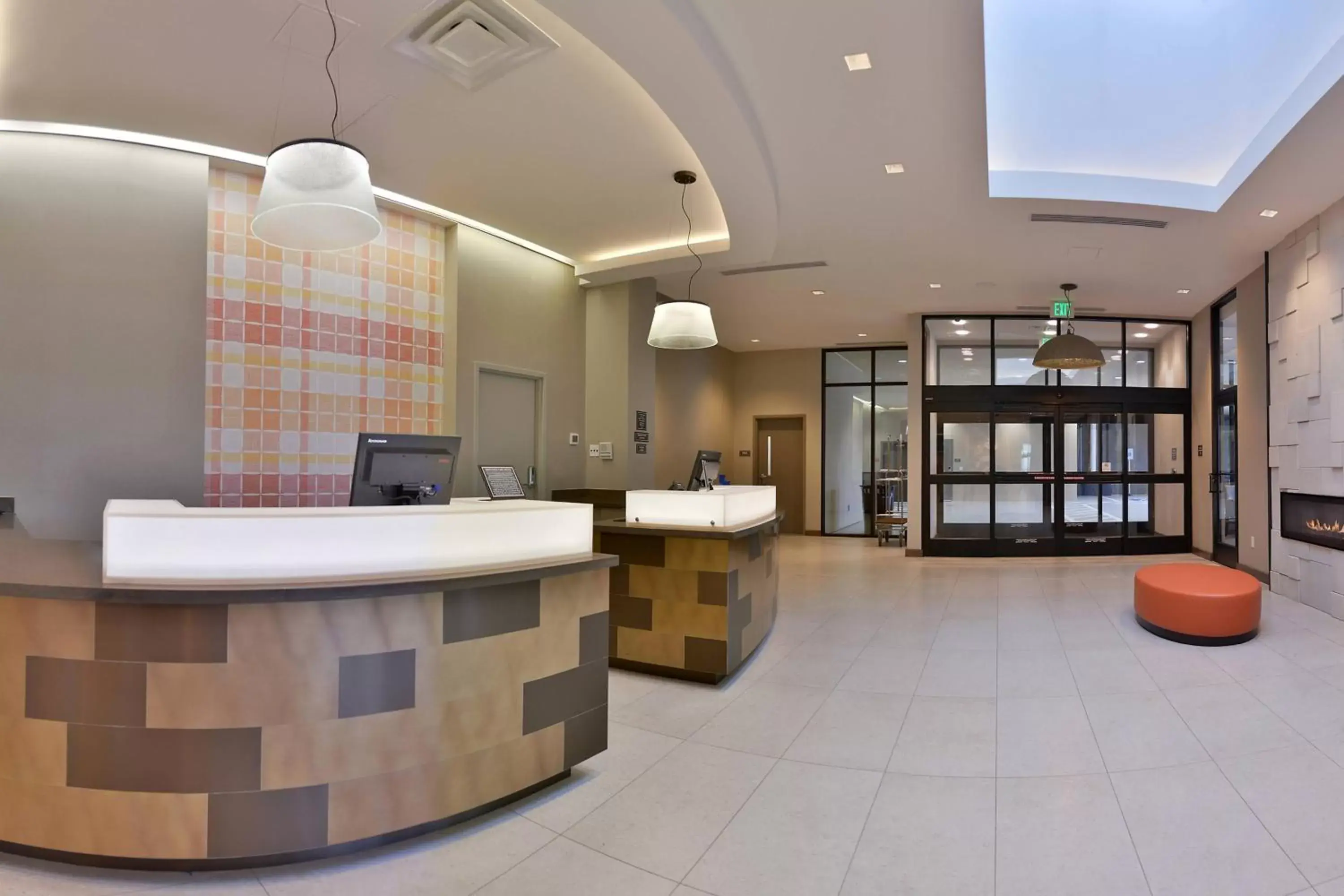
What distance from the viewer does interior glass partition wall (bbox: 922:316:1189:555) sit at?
32.9 ft

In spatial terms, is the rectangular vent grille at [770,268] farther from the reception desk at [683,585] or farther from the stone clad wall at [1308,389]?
the stone clad wall at [1308,389]

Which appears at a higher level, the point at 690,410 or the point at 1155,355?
the point at 1155,355

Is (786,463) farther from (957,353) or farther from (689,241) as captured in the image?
(689,241)

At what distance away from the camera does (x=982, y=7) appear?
324 cm

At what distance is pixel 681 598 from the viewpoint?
4320mm

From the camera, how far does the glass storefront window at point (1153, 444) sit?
33.0ft

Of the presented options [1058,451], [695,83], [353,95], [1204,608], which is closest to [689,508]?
[695,83]

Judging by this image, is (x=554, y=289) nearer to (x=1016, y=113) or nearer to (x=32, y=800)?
(x=1016, y=113)

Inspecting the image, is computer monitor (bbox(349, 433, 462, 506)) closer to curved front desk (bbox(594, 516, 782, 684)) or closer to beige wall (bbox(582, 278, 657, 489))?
curved front desk (bbox(594, 516, 782, 684))

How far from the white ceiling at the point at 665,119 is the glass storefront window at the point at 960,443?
326 cm

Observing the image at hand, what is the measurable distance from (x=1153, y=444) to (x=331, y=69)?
11218mm

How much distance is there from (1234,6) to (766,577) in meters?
4.80

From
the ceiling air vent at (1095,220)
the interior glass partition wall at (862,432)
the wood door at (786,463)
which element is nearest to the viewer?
the ceiling air vent at (1095,220)

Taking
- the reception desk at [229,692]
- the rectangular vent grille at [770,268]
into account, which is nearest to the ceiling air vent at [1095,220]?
the rectangular vent grille at [770,268]
